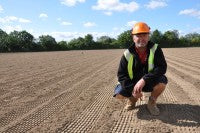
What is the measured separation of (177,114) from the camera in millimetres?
5598

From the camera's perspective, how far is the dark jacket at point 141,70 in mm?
5348

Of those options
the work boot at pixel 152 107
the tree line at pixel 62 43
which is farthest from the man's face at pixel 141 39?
the tree line at pixel 62 43

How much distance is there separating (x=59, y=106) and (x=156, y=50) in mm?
2470

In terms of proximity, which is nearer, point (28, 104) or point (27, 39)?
point (28, 104)

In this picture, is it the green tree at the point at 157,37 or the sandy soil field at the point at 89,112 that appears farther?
the green tree at the point at 157,37

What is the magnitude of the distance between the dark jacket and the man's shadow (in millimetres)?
660

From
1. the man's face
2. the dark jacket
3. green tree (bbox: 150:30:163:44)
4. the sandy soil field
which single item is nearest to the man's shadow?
the sandy soil field

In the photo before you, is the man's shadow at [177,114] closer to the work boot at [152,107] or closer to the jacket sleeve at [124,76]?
the work boot at [152,107]

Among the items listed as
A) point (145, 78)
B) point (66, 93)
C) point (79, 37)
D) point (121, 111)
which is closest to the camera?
point (145, 78)

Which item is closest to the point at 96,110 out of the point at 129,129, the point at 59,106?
the point at 59,106

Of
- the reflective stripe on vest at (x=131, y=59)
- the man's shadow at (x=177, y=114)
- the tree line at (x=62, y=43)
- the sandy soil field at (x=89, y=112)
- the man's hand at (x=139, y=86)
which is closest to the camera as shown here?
the sandy soil field at (x=89, y=112)

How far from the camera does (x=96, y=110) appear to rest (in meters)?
6.05

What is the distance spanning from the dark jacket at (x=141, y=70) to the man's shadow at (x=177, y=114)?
66cm

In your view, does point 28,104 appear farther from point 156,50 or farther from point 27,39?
point 27,39
